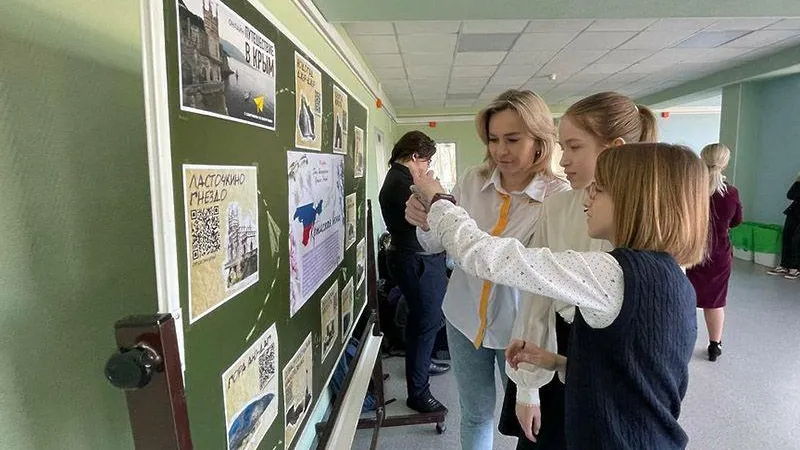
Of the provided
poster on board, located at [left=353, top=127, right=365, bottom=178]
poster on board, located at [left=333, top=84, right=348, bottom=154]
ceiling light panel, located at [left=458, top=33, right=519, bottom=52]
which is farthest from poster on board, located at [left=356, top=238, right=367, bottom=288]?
ceiling light panel, located at [left=458, top=33, right=519, bottom=52]

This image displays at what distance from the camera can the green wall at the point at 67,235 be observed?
523 mm

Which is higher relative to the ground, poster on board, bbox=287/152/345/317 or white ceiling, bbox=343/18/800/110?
white ceiling, bbox=343/18/800/110

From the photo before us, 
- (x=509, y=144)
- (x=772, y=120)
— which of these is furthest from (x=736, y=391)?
(x=772, y=120)

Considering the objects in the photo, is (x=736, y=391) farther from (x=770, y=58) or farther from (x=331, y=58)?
(x=770, y=58)

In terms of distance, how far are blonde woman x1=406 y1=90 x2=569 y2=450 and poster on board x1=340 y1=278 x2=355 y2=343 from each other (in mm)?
409

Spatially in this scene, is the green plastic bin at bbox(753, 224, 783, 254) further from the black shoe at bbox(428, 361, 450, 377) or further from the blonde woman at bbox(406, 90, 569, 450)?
the blonde woman at bbox(406, 90, 569, 450)

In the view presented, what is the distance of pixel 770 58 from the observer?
5.50 metres

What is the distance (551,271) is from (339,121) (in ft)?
3.53

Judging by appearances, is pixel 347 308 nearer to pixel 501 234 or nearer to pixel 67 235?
pixel 501 234

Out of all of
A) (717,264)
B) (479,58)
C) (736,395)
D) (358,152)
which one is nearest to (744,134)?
(479,58)

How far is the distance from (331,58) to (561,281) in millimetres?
2593

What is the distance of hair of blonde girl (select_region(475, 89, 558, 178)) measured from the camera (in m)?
1.36

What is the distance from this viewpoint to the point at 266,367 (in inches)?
37.5

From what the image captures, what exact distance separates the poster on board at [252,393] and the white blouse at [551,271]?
451 millimetres
